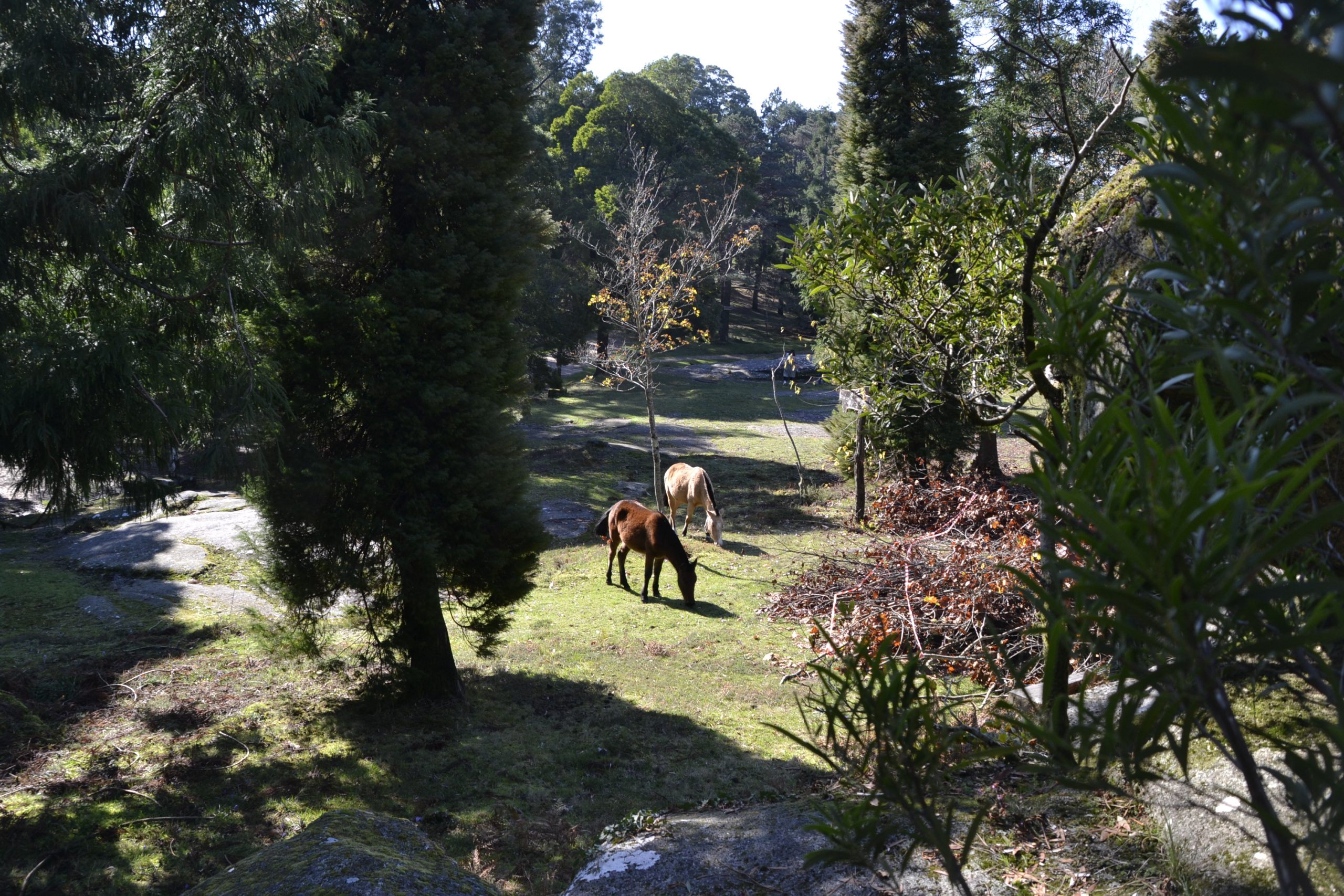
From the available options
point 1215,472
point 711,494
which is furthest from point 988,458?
point 1215,472

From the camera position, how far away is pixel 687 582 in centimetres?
1048

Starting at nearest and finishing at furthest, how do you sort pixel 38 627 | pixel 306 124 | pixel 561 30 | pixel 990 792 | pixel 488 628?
pixel 990 792 → pixel 306 124 → pixel 488 628 → pixel 38 627 → pixel 561 30

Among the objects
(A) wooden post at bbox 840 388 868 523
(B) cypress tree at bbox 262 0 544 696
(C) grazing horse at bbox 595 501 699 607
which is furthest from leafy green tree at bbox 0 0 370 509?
(A) wooden post at bbox 840 388 868 523

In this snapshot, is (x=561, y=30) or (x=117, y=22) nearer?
(x=117, y=22)

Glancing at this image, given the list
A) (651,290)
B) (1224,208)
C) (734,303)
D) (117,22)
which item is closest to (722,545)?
(651,290)

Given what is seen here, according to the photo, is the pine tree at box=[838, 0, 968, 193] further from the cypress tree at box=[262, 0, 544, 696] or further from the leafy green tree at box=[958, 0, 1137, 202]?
the cypress tree at box=[262, 0, 544, 696]

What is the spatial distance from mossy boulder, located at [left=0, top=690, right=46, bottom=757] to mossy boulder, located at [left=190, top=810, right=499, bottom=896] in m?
4.07

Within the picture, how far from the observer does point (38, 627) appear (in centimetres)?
851

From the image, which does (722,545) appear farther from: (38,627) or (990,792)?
(990,792)

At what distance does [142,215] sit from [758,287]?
150 feet

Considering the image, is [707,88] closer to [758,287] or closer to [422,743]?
[758,287]

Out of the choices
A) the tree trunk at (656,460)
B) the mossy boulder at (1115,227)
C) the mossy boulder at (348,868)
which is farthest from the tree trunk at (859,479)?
the mossy boulder at (348,868)

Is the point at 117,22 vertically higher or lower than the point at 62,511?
higher

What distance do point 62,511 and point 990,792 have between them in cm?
499
